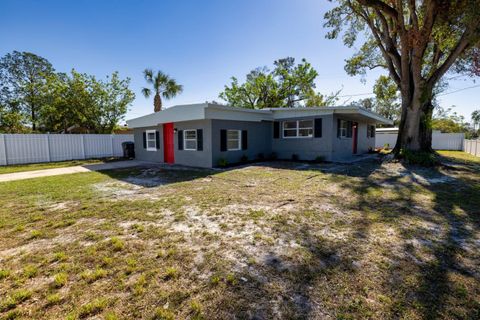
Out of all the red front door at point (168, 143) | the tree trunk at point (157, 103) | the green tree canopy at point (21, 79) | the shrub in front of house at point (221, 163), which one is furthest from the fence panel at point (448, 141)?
the green tree canopy at point (21, 79)

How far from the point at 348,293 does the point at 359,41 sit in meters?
17.2

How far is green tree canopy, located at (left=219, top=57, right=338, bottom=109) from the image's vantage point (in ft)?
82.2

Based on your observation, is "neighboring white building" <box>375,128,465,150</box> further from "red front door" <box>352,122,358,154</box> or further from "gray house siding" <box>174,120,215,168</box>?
→ "gray house siding" <box>174,120,215,168</box>

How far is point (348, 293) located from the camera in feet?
6.88

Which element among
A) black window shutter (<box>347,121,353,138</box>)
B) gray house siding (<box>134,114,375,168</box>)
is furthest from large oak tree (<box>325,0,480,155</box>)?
gray house siding (<box>134,114,375,168</box>)

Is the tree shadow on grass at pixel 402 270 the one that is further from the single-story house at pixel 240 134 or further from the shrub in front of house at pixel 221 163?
the single-story house at pixel 240 134

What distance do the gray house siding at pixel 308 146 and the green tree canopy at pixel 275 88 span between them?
512 inches

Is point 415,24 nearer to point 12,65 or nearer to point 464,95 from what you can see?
point 464,95

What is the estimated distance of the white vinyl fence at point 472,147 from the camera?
15.6 m

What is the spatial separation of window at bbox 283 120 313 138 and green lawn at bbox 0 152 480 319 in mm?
6962

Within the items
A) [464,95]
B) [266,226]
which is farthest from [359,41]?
[464,95]

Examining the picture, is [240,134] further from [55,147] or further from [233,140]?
[55,147]

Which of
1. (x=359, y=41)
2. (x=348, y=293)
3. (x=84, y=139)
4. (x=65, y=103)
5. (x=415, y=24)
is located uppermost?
(x=359, y=41)

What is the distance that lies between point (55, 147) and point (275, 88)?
65.0 ft
